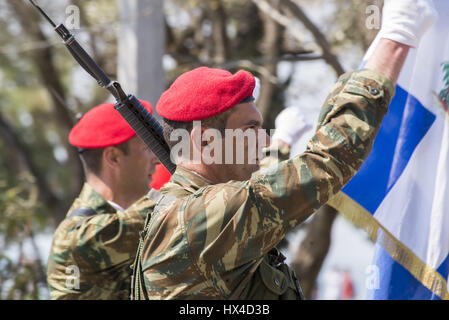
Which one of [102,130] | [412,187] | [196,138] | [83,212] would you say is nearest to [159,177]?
[102,130]

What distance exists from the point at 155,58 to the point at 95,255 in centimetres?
290

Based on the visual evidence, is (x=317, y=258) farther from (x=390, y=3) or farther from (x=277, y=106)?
(x=390, y=3)

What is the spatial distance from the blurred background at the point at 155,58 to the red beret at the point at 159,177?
32.3 inches

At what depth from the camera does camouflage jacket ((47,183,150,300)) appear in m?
3.23

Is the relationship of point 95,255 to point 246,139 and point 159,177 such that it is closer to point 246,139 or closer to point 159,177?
point 159,177

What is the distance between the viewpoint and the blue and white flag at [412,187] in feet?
10.8

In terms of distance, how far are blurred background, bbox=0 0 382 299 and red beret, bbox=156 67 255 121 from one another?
1.09m

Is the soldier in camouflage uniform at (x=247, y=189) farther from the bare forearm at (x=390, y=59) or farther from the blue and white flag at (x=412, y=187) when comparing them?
the blue and white flag at (x=412, y=187)

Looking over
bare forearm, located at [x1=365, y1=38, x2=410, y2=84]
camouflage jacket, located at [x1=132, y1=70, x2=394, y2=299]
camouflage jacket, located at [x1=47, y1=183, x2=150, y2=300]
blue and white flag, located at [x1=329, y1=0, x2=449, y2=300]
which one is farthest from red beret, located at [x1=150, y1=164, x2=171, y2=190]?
bare forearm, located at [x1=365, y1=38, x2=410, y2=84]

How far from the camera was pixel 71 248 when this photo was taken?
3367 mm

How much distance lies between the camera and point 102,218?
3.28 metres

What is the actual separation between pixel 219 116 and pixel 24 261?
521 cm

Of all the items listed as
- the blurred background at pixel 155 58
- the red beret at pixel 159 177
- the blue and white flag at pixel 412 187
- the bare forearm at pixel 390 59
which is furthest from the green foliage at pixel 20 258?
the bare forearm at pixel 390 59
